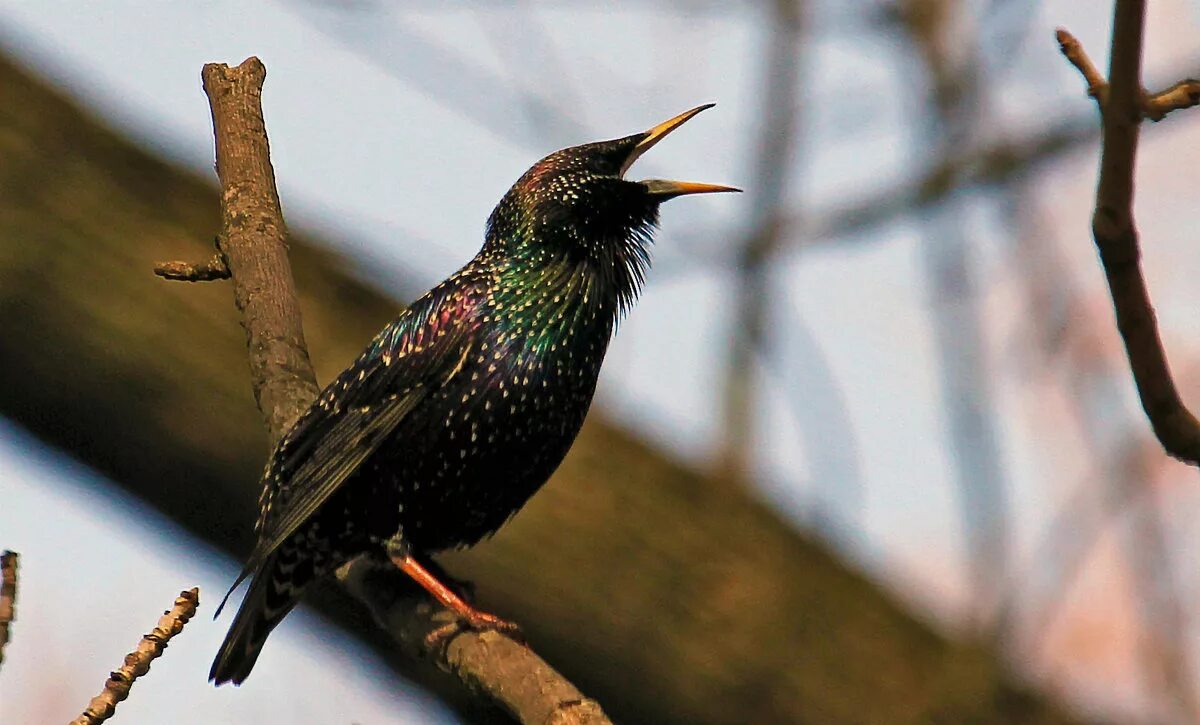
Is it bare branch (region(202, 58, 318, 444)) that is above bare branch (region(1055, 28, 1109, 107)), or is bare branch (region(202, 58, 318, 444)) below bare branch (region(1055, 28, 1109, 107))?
below

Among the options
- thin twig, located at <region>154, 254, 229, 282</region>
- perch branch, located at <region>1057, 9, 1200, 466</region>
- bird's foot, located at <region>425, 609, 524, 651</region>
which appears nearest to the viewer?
perch branch, located at <region>1057, 9, 1200, 466</region>

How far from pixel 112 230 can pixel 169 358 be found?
0.39 metres

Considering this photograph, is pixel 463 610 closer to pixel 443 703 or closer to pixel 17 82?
pixel 443 703

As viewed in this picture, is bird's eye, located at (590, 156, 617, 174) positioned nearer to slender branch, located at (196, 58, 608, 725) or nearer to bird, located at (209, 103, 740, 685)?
bird, located at (209, 103, 740, 685)

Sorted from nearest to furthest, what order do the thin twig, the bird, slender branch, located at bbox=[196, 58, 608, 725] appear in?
the thin twig
slender branch, located at bbox=[196, 58, 608, 725]
the bird

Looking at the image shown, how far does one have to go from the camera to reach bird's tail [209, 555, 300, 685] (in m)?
3.79

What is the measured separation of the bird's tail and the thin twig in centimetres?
66

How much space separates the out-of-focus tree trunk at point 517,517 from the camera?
4406 millimetres

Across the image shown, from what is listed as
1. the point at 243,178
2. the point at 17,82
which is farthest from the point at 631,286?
the point at 17,82

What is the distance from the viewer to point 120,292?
4.50 meters

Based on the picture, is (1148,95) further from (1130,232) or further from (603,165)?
(603,165)

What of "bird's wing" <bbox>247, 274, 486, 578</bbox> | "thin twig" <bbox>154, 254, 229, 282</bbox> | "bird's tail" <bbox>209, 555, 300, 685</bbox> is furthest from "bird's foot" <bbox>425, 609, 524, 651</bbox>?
"thin twig" <bbox>154, 254, 229, 282</bbox>

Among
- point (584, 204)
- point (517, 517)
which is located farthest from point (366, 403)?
point (517, 517)

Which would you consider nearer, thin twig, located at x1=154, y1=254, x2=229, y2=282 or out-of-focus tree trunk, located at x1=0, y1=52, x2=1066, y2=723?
thin twig, located at x1=154, y1=254, x2=229, y2=282
